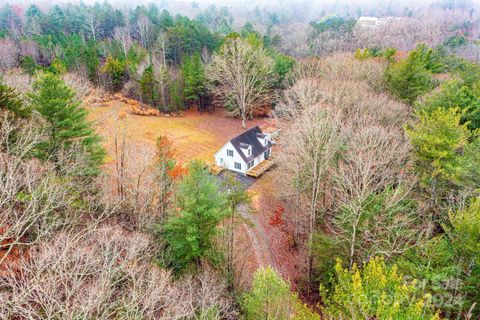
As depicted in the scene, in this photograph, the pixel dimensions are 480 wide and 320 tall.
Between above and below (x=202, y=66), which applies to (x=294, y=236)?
below

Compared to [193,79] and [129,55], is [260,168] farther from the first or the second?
[129,55]

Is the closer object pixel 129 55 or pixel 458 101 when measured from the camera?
pixel 458 101

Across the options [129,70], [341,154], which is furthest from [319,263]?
[129,70]

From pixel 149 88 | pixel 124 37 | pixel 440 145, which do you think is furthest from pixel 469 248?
pixel 124 37

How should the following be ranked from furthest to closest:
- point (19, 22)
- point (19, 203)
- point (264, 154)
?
point (19, 22), point (264, 154), point (19, 203)

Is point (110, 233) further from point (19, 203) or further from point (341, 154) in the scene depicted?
point (341, 154)

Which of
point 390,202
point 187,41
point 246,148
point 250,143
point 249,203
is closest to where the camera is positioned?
point 390,202

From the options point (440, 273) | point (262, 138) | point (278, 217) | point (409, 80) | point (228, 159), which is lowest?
point (278, 217)
